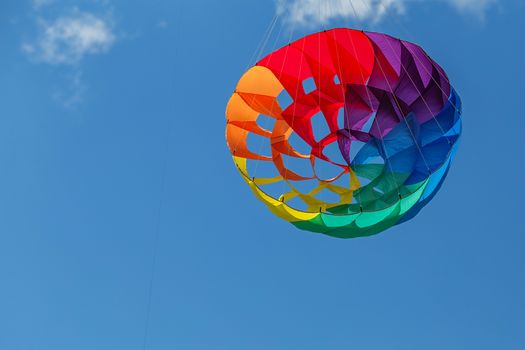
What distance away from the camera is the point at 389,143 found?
22.4 m

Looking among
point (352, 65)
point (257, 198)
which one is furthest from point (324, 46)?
point (257, 198)

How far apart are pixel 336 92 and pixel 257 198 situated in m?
3.45

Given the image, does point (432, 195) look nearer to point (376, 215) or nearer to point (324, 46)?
point (376, 215)

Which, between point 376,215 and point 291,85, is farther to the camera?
point 291,85

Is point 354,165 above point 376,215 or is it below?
above

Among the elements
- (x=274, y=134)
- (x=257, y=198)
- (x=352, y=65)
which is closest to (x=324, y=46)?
(x=352, y=65)

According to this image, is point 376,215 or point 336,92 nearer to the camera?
point 376,215

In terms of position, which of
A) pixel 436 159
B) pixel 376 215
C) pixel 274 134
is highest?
pixel 274 134

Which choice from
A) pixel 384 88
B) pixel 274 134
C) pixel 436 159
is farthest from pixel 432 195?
pixel 274 134

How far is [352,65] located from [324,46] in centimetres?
82

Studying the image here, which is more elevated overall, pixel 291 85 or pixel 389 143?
pixel 291 85

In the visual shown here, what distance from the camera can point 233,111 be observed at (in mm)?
23188

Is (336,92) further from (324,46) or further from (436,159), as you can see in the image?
(436,159)

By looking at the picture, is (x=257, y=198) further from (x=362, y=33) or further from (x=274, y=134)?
(x=362, y=33)
